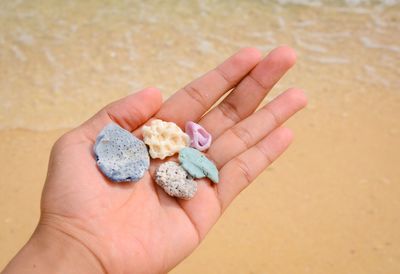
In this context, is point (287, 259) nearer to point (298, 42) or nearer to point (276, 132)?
point (276, 132)

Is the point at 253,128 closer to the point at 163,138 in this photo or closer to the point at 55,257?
the point at 163,138

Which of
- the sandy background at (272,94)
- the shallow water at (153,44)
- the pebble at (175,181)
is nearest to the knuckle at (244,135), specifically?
the pebble at (175,181)

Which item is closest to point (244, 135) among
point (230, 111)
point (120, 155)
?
point (230, 111)

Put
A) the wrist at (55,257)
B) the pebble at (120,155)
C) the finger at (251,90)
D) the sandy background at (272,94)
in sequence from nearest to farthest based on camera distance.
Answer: the wrist at (55,257), the pebble at (120,155), the finger at (251,90), the sandy background at (272,94)

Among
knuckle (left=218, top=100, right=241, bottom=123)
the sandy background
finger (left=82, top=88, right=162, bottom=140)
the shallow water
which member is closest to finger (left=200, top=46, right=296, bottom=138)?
knuckle (left=218, top=100, right=241, bottom=123)

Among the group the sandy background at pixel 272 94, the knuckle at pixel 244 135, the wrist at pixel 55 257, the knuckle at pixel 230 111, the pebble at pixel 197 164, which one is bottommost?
the sandy background at pixel 272 94

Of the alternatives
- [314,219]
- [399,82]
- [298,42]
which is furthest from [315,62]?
[314,219]

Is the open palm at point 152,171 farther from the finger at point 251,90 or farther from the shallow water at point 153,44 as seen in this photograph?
the shallow water at point 153,44
